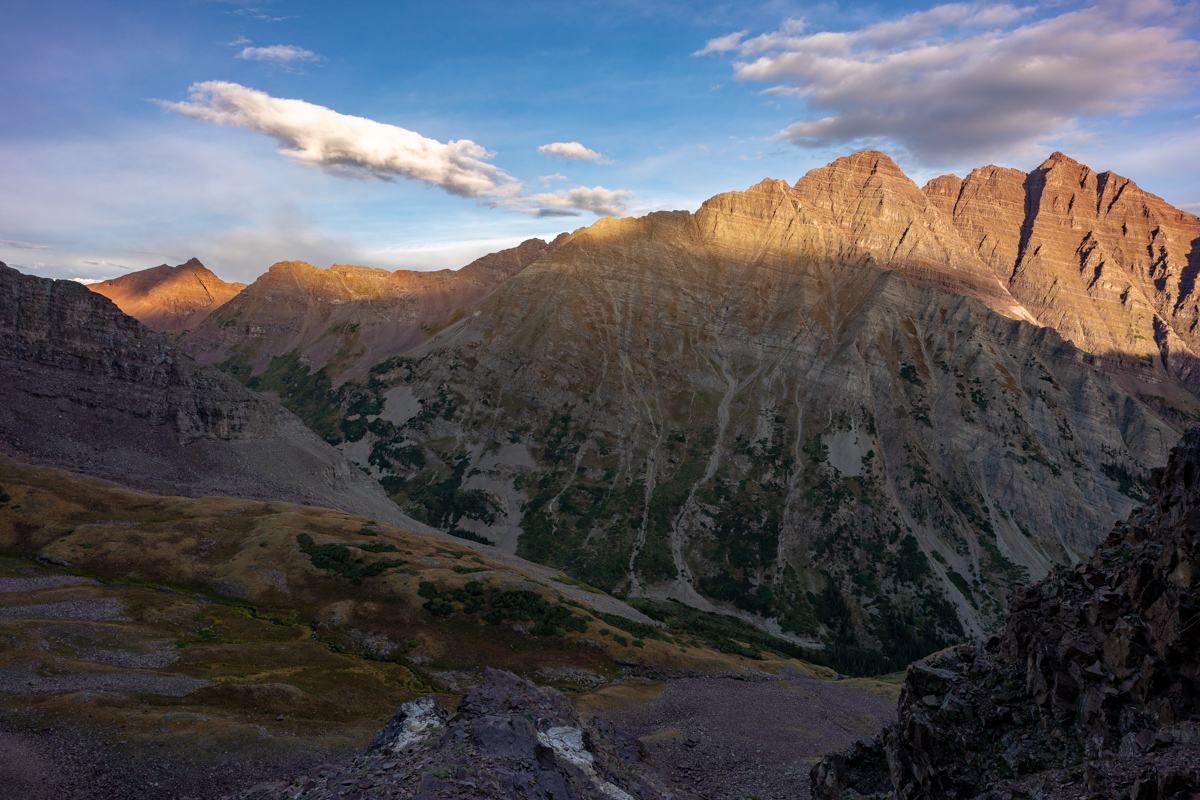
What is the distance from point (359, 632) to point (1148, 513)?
62.4 metres

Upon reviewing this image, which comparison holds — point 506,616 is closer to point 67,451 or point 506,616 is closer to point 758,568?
point 67,451

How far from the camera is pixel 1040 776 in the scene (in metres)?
20.3

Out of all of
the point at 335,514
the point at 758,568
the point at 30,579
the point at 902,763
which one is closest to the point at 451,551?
the point at 335,514

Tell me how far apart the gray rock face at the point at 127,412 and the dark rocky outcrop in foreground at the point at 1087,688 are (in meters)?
115

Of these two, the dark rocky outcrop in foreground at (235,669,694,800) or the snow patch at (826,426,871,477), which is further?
the snow patch at (826,426,871,477)

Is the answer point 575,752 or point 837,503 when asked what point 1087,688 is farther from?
point 837,503

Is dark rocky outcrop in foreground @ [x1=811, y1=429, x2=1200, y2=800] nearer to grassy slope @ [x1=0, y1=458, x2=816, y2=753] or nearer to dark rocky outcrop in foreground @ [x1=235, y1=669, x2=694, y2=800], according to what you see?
dark rocky outcrop in foreground @ [x1=235, y1=669, x2=694, y2=800]

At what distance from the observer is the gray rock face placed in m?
98.1

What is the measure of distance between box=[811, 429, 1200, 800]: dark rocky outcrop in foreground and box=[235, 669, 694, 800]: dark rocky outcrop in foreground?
13.9m

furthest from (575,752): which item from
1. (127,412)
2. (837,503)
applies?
(837,503)

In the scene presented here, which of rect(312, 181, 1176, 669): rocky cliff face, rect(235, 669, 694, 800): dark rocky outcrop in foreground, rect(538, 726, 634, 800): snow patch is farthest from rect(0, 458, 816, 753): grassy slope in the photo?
rect(312, 181, 1176, 669): rocky cliff face

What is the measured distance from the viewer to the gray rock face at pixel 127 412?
98.1 metres

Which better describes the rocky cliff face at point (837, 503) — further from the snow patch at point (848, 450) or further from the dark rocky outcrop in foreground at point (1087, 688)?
the dark rocky outcrop in foreground at point (1087, 688)

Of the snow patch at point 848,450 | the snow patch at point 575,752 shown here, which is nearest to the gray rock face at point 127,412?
the snow patch at point 575,752
